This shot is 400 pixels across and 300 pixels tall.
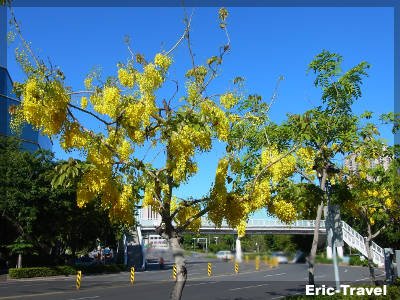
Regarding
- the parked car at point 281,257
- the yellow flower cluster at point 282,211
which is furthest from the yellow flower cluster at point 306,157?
the parked car at point 281,257

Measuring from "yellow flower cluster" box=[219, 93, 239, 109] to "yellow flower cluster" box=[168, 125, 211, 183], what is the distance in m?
0.94

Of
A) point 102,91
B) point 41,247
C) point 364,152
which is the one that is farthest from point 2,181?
point 102,91

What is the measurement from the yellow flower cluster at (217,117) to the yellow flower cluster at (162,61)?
2.90 ft

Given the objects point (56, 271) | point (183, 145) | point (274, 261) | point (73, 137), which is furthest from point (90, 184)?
point (56, 271)

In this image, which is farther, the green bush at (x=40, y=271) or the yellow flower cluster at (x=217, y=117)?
the green bush at (x=40, y=271)

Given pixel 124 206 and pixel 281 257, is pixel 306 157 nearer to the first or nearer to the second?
pixel 281 257

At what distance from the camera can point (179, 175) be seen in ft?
26.6

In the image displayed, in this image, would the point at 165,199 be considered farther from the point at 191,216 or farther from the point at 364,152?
the point at 364,152

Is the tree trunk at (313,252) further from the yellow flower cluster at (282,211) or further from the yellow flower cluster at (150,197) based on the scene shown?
the yellow flower cluster at (150,197)

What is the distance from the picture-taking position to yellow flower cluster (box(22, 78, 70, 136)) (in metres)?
7.13

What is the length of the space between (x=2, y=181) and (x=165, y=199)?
1226 inches

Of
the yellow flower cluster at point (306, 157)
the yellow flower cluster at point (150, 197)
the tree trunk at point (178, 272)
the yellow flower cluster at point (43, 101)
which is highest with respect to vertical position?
the yellow flower cluster at point (306, 157)

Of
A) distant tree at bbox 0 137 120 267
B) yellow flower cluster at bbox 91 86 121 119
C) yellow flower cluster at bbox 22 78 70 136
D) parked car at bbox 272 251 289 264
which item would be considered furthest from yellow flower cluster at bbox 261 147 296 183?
distant tree at bbox 0 137 120 267

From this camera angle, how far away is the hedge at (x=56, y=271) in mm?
36469
